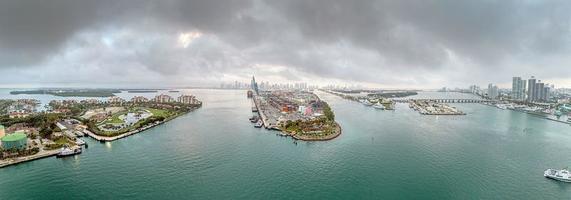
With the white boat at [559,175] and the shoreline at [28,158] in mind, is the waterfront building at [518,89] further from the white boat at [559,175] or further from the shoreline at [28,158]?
the shoreline at [28,158]

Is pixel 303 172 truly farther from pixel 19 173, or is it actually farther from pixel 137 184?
pixel 19 173

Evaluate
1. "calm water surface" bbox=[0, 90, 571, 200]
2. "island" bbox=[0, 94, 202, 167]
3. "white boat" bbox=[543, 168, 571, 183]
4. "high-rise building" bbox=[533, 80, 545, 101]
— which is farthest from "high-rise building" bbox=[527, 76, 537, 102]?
"island" bbox=[0, 94, 202, 167]

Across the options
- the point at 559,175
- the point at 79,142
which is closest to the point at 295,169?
the point at 559,175

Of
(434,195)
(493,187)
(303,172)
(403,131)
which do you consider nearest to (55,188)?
(303,172)

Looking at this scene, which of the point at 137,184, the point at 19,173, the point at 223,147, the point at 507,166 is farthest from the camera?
the point at 223,147

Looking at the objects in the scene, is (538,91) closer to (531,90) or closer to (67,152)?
(531,90)
